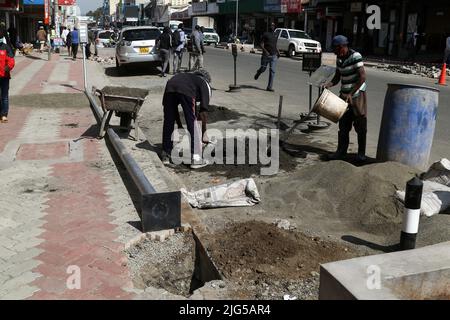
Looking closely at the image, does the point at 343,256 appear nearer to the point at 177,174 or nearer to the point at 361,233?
the point at 361,233

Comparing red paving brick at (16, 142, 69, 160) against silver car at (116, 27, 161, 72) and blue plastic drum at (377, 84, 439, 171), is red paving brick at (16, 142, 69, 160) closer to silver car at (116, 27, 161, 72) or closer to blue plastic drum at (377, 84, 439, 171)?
blue plastic drum at (377, 84, 439, 171)

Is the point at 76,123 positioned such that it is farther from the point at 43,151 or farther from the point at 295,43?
the point at 295,43

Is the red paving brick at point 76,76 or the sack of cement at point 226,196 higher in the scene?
the red paving brick at point 76,76

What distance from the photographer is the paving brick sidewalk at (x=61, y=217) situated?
3.98 m

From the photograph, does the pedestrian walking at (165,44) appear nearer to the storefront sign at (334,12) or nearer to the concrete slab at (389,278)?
the concrete slab at (389,278)

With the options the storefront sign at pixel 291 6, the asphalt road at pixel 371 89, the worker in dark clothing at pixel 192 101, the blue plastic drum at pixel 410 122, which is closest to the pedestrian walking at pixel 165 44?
the asphalt road at pixel 371 89

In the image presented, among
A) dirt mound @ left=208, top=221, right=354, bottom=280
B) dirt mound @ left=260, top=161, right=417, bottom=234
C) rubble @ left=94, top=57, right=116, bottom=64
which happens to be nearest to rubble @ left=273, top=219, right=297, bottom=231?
dirt mound @ left=208, top=221, right=354, bottom=280

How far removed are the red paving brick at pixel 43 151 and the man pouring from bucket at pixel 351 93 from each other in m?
4.36

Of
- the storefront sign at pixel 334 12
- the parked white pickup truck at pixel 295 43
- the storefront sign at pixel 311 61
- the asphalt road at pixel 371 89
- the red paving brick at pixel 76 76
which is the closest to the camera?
the asphalt road at pixel 371 89

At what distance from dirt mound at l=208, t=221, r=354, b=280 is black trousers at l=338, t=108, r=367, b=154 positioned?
2.98 metres

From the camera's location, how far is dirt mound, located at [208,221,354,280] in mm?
4250

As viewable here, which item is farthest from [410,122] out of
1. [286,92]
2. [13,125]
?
[286,92]
